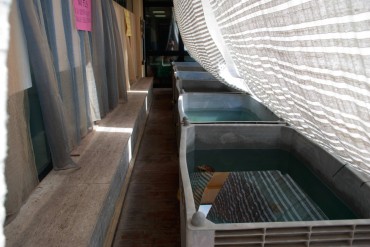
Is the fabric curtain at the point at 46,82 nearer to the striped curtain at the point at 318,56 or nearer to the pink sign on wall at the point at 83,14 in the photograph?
the pink sign on wall at the point at 83,14

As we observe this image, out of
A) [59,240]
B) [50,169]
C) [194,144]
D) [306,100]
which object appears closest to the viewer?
[306,100]

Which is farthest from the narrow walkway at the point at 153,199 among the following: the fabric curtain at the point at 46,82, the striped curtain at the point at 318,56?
the striped curtain at the point at 318,56

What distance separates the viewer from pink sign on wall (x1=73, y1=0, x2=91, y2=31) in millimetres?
2838

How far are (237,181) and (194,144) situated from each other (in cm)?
53

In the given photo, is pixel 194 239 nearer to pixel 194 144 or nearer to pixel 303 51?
pixel 303 51

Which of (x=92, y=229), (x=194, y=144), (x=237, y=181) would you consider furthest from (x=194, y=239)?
(x=194, y=144)

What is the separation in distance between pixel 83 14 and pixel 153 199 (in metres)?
1.96

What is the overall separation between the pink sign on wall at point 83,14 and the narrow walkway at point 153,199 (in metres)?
1.71

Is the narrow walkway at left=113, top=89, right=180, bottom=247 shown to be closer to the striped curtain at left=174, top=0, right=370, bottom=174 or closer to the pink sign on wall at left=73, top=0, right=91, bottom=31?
the pink sign on wall at left=73, top=0, right=91, bottom=31

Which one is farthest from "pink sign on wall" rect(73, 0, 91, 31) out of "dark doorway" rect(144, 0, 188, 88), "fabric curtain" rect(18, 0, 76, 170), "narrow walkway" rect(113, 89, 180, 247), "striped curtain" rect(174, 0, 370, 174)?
"dark doorway" rect(144, 0, 188, 88)

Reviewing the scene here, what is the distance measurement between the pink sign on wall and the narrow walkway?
171 centimetres

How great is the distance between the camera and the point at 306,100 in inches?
18.6

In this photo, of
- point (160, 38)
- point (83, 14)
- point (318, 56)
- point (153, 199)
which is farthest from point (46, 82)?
point (160, 38)

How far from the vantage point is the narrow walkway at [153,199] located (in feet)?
8.06
